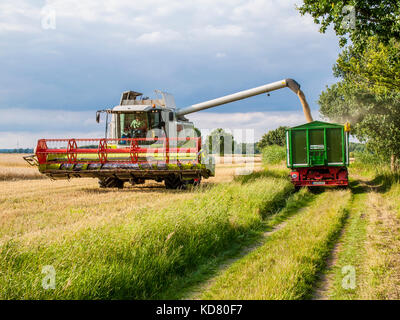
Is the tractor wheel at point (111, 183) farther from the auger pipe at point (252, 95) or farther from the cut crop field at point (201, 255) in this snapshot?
the cut crop field at point (201, 255)

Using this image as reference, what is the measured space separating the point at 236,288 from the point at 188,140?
8700mm

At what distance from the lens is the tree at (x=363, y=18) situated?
8.97 metres

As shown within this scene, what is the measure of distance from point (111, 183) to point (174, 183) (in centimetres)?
267

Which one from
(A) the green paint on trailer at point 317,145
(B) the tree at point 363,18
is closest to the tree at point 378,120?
(A) the green paint on trailer at point 317,145

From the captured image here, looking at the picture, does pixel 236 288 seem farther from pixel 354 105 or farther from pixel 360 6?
pixel 354 105

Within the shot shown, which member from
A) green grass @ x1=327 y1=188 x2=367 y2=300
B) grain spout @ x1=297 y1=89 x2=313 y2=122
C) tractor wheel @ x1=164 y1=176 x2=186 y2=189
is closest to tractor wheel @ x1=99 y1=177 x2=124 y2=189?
tractor wheel @ x1=164 y1=176 x2=186 y2=189

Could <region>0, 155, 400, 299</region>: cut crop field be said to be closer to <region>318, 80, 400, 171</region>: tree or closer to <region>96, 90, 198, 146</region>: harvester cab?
<region>96, 90, 198, 146</region>: harvester cab

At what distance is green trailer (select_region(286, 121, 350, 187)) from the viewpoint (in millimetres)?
13719

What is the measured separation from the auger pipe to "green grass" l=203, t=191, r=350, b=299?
37.6 ft

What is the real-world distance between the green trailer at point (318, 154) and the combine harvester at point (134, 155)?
3.81m

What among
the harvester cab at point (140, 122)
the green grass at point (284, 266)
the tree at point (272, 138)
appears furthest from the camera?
the tree at point (272, 138)

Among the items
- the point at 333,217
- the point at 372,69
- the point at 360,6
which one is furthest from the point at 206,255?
the point at 372,69

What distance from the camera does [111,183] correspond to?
14.2 metres

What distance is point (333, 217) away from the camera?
26.9 feet
